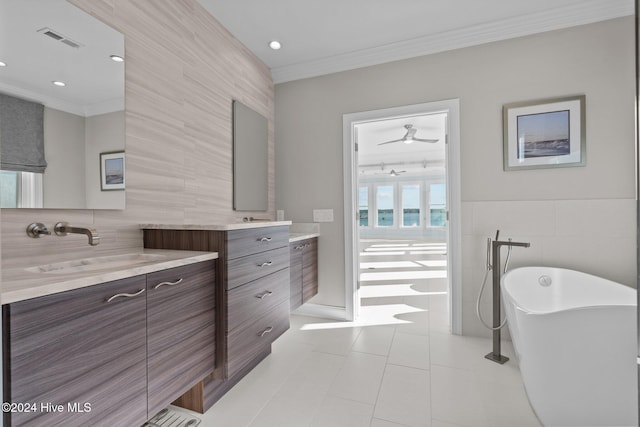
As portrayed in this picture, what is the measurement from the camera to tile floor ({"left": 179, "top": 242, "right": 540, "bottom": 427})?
62.5 inches

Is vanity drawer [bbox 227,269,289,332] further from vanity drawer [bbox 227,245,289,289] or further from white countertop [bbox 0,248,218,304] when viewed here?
white countertop [bbox 0,248,218,304]

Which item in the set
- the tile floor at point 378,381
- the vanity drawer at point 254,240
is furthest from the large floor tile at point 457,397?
the vanity drawer at point 254,240

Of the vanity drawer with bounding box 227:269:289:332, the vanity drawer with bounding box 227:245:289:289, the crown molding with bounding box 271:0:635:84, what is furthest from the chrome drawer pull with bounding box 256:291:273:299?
the crown molding with bounding box 271:0:635:84

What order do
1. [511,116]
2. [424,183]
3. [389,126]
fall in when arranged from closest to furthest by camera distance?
[511,116] → [389,126] → [424,183]

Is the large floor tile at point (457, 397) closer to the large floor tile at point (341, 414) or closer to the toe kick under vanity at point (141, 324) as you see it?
the large floor tile at point (341, 414)

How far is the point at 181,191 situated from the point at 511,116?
2.71 metres

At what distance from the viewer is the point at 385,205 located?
32.7 feet

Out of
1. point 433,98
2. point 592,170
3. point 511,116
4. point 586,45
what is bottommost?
point 592,170

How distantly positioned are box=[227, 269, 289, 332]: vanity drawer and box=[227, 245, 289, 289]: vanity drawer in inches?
1.4

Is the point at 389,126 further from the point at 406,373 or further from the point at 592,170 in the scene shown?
the point at 406,373

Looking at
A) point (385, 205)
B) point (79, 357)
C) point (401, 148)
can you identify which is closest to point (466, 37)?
point (79, 357)

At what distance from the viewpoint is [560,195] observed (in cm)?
238

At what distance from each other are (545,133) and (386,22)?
1.60 meters

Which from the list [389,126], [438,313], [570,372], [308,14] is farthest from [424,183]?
[570,372]
